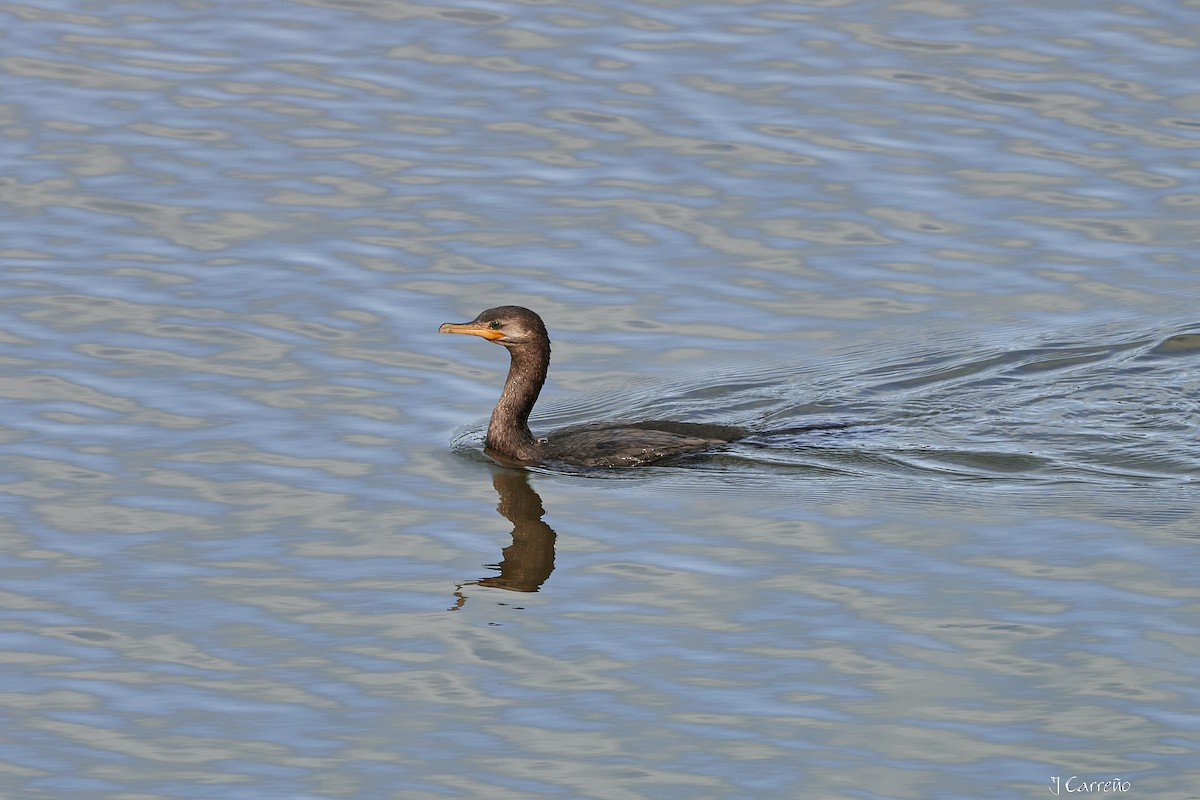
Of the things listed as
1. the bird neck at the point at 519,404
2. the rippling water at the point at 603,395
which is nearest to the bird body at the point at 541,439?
the bird neck at the point at 519,404

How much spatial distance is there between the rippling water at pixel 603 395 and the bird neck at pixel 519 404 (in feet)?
0.75

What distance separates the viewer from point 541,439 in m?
12.7

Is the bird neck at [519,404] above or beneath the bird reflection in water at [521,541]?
above

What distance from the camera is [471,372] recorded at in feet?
45.2

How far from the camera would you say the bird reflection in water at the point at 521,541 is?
995cm

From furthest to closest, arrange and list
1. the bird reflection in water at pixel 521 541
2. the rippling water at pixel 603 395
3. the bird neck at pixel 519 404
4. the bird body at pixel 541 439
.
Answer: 1. the bird neck at pixel 519 404
2. the bird body at pixel 541 439
3. the bird reflection in water at pixel 521 541
4. the rippling water at pixel 603 395

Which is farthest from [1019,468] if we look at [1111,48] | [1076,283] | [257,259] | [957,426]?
[1111,48]

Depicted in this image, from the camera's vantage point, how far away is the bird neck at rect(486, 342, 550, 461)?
486 inches

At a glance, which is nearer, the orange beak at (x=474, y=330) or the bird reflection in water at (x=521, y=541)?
the bird reflection in water at (x=521, y=541)

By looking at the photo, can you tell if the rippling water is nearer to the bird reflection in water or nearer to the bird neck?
the bird reflection in water

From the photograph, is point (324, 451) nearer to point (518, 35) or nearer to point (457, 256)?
point (457, 256)

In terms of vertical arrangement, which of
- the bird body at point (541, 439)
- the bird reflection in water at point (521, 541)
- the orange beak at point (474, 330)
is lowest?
the bird reflection in water at point (521, 541)

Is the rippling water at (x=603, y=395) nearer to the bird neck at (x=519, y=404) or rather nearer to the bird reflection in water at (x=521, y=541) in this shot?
the bird reflection in water at (x=521, y=541)

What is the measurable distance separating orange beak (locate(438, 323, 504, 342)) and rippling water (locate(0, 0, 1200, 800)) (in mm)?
597
